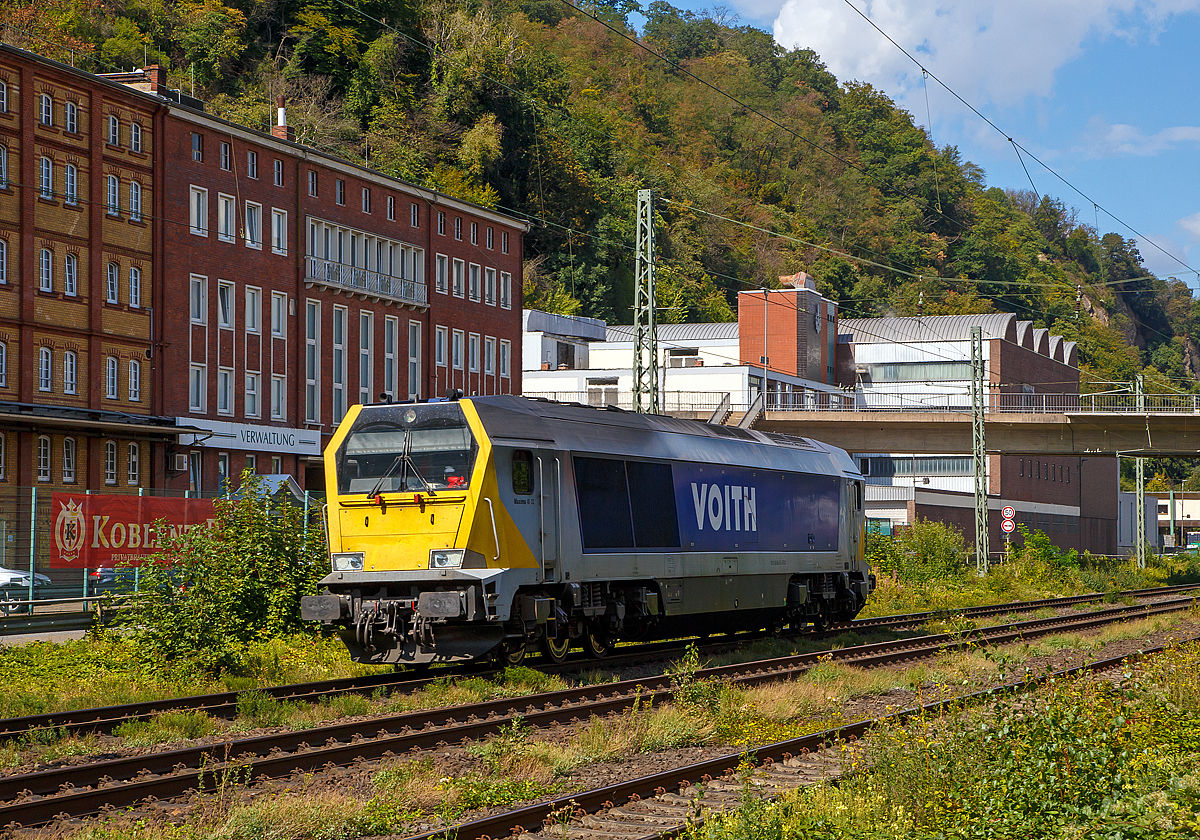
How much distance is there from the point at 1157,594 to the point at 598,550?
34883 mm

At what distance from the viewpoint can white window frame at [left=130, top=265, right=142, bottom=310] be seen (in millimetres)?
44750

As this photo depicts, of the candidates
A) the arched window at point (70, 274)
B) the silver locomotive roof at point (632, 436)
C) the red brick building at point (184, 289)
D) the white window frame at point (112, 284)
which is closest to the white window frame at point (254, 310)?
the red brick building at point (184, 289)

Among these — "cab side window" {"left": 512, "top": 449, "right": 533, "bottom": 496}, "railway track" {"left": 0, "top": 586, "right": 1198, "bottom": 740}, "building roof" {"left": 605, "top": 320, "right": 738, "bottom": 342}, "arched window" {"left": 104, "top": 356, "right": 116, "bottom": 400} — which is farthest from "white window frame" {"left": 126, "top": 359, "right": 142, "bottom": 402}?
"building roof" {"left": 605, "top": 320, "right": 738, "bottom": 342}

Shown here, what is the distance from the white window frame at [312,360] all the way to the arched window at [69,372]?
10.8m

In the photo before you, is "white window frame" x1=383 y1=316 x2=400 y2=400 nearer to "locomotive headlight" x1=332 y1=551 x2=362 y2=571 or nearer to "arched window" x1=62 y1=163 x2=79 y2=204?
"arched window" x1=62 y1=163 x2=79 y2=204

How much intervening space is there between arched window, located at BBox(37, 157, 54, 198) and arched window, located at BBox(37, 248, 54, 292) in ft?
6.08

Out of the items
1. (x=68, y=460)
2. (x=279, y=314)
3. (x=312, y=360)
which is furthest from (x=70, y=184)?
(x=312, y=360)

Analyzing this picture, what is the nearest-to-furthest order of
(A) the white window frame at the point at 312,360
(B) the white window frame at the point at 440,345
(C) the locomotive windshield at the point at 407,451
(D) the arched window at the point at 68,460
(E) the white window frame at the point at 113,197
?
(C) the locomotive windshield at the point at 407,451 → (D) the arched window at the point at 68,460 → (E) the white window frame at the point at 113,197 → (A) the white window frame at the point at 312,360 → (B) the white window frame at the point at 440,345

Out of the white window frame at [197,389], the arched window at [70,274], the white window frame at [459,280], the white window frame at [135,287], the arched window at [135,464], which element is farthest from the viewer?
the white window frame at [459,280]

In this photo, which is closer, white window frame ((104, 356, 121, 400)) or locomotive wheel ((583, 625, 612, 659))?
locomotive wheel ((583, 625, 612, 659))

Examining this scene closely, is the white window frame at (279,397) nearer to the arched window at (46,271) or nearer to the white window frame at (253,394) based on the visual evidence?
the white window frame at (253,394)

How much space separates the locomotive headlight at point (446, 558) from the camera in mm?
16172

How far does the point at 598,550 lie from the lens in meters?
18.4

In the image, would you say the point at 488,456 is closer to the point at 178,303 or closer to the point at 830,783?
the point at 830,783
